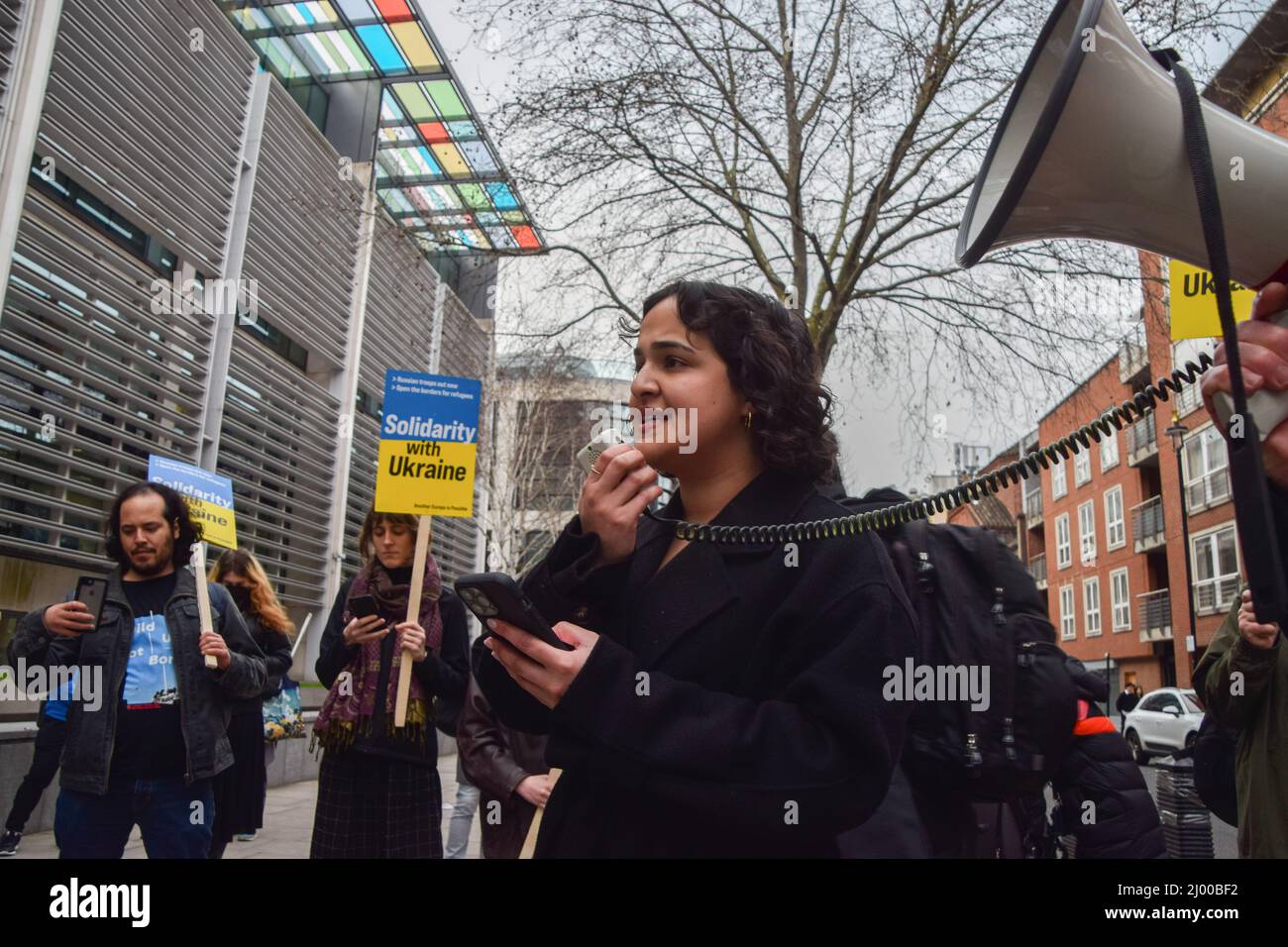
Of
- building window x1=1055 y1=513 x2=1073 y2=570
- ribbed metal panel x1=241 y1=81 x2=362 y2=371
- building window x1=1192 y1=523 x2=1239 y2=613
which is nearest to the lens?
ribbed metal panel x1=241 y1=81 x2=362 y2=371

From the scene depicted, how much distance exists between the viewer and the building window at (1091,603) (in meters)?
41.6

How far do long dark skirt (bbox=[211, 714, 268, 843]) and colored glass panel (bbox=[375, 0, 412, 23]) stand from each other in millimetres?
12405

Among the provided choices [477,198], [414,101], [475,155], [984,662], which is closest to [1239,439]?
[984,662]

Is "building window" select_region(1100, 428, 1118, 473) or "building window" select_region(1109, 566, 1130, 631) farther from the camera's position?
"building window" select_region(1100, 428, 1118, 473)

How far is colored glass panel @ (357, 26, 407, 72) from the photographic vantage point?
15031 millimetres

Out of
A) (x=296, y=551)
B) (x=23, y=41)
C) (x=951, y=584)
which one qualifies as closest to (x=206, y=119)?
(x=23, y=41)

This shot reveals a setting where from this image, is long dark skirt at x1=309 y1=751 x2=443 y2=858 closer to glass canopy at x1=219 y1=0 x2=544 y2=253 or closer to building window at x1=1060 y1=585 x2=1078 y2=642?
glass canopy at x1=219 y1=0 x2=544 y2=253

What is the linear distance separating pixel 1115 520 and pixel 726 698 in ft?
141

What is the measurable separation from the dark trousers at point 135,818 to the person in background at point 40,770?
2126mm

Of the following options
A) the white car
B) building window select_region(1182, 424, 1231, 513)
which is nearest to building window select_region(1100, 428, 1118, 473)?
building window select_region(1182, 424, 1231, 513)

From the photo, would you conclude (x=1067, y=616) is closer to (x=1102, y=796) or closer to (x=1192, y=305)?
(x=1192, y=305)

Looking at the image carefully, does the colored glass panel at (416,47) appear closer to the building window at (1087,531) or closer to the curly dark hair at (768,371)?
the curly dark hair at (768,371)

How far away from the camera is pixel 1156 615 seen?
114 feet

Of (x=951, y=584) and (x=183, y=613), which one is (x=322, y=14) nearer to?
(x=183, y=613)
